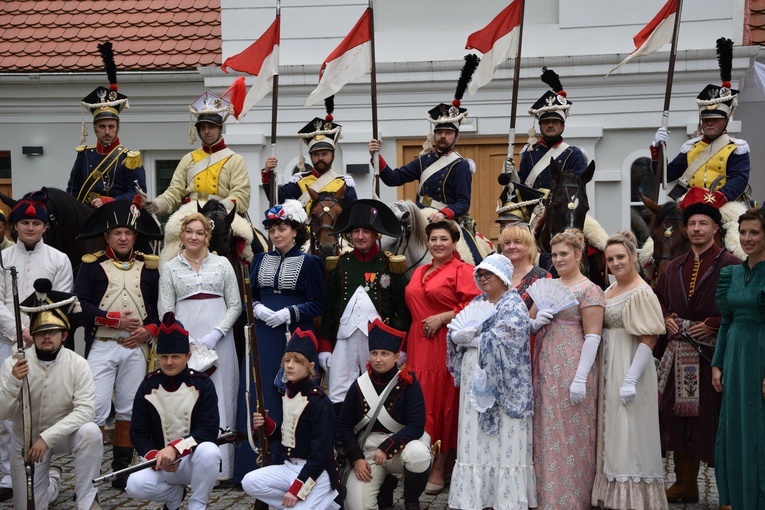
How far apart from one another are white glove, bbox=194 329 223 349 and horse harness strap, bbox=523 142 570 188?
11.9ft

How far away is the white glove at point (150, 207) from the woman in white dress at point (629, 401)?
4351 millimetres

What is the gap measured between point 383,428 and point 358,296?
4.13 feet

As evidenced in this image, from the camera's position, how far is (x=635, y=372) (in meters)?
6.82

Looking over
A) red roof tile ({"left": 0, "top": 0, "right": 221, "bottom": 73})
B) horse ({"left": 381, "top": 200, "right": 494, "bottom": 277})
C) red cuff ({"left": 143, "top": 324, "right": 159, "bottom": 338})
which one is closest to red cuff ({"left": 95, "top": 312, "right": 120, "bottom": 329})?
red cuff ({"left": 143, "top": 324, "right": 159, "bottom": 338})

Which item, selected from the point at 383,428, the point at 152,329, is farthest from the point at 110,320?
the point at 383,428

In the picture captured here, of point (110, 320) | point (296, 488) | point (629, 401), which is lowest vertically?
point (296, 488)

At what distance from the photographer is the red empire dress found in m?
7.79

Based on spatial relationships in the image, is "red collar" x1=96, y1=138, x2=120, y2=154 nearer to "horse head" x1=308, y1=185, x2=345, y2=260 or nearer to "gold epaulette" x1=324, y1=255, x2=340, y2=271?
"horse head" x1=308, y1=185, x2=345, y2=260

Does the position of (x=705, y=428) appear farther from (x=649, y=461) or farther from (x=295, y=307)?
(x=295, y=307)

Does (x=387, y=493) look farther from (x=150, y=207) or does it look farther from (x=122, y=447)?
(x=150, y=207)

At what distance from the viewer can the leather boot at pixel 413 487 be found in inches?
278

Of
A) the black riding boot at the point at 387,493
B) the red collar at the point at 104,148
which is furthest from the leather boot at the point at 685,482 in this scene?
the red collar at the point at 104,148

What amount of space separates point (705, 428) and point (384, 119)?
736 cm

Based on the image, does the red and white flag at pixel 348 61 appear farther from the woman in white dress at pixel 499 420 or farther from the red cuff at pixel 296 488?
the red cuff at pixel 296 488
